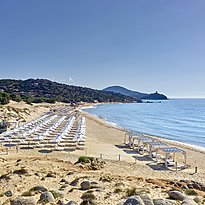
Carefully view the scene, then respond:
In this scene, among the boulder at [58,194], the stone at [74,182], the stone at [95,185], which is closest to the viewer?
the boulder at [58,194]

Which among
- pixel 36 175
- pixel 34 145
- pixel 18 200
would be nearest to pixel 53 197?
pixel 18 200

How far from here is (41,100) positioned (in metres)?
110

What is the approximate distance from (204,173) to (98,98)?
157 metres

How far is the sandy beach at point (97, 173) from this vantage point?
1094 cm

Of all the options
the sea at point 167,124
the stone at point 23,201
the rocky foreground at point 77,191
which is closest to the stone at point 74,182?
the rocky foreground at point 77,191

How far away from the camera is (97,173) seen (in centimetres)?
1549

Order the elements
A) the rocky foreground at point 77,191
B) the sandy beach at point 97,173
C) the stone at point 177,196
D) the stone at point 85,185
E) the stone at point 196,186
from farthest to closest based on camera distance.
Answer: the stone at point 196,186, the stone at point 85,185, the sandy beach at point 97,173, the stone at point 177,196, the rocky foreground at point 77,191

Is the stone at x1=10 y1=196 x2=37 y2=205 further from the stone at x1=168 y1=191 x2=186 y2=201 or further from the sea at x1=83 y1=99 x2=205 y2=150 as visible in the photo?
the sea at x1=83 y1=99 x2=205 y2=150

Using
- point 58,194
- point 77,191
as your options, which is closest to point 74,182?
point 77,191

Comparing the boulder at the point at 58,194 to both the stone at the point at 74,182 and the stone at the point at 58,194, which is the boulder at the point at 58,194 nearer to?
the stone at the point at 58,194

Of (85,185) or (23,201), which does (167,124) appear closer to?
(85,185)

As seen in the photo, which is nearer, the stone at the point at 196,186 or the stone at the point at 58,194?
the stone at the point at 58,194

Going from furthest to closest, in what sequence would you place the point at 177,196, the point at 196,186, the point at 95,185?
1. the point at 196,186
2. the point at 95,185
3. the point at 177,196

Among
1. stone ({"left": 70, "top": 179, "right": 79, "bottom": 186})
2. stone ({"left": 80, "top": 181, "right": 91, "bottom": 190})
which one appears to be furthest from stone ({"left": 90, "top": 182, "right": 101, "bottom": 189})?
stone ({"left": 70, "top": 179, "right": 79, "bottom": 186})
